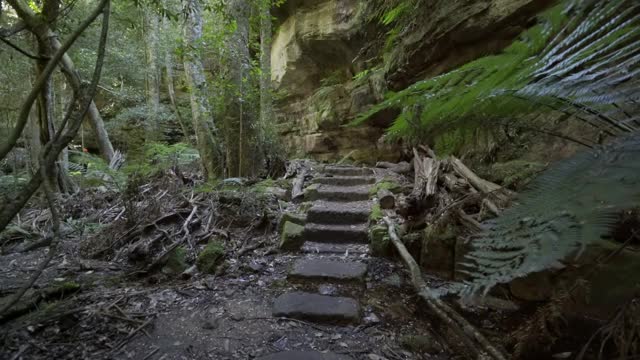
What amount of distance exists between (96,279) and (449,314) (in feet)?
Answer: 9.33

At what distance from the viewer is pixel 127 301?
2.32 meters

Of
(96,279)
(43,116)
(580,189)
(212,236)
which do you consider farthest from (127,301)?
(43,116)

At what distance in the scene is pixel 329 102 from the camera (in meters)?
7.66

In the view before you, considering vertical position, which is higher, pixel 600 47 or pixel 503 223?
pixel 600 47

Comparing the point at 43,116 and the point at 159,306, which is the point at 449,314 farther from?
the point at 43,116

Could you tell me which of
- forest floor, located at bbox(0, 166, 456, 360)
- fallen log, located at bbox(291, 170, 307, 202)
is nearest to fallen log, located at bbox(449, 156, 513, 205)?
forest floor, located at bbox(0, 166, 456, 360)

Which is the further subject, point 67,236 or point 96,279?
point 67,236

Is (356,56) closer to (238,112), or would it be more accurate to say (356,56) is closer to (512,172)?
(238,112)

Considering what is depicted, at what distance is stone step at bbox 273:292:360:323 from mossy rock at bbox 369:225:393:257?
0.78 metres

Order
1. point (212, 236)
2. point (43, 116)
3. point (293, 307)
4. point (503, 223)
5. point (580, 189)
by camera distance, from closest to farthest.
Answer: point (580, 189), point (503, 223), point (293, 307), point (212, 236), point (43, 116)

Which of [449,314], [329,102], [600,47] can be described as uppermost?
[329,102]

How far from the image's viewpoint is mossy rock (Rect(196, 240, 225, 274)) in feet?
9.37

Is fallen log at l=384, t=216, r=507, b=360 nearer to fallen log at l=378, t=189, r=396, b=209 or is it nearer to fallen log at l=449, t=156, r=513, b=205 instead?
fallen log at l=449, t=156, r=513, b=205

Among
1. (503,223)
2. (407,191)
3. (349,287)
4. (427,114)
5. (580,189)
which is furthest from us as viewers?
(407,191)
